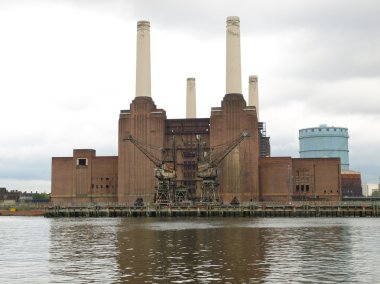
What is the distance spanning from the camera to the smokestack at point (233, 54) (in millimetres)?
137250

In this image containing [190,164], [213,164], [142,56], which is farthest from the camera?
[190,164]

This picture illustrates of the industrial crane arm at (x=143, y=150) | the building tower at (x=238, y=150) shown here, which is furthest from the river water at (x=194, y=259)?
the industrial crane arm at (x=143, y=150)

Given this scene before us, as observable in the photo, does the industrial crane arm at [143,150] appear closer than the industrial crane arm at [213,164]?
No

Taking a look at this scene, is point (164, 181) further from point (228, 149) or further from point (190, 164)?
point (228, 149)

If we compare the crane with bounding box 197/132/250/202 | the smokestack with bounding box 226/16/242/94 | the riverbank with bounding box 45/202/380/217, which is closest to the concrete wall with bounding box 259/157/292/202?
the crane with bounding box 197/132/250/202

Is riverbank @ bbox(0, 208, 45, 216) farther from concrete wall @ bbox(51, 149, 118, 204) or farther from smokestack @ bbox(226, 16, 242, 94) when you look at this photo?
smokestack @ bbox(226, 16, 242, 94)

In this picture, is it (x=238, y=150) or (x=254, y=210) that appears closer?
(x=254, y=210)

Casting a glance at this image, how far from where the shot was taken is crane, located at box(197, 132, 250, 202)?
137 meters

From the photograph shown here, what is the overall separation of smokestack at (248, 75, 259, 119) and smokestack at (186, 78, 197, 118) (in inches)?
642

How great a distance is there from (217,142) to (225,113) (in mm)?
6484

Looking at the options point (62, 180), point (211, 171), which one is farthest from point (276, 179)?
point (62, 180)

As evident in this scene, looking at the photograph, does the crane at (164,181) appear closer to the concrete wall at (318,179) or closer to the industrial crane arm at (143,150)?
the industrial crane arm at (143,150)

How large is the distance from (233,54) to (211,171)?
24.7m

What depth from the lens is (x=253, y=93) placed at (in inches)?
6816
